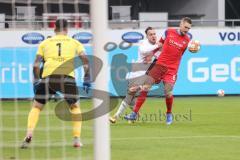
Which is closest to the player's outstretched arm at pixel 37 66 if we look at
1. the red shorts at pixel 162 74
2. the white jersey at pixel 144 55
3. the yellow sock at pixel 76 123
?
the yellow sock at pixel 76 123

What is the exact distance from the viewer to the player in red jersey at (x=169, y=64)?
15.0 m

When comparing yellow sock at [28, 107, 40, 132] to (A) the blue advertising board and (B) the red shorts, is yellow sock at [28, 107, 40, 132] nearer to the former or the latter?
(B) the red shorts

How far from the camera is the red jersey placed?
1502cm

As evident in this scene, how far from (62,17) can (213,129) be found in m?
4.59

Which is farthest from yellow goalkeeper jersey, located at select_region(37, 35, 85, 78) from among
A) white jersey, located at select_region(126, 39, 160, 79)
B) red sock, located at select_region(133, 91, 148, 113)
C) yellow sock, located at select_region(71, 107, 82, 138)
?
white jersey, located at select_region(126, 39, 160, 79)

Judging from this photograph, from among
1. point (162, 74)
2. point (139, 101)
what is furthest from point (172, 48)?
point (139, 101)

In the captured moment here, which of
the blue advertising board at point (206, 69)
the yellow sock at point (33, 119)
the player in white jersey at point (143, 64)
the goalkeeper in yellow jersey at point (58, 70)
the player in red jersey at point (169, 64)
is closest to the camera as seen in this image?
the yellow sock at point (33, 119)

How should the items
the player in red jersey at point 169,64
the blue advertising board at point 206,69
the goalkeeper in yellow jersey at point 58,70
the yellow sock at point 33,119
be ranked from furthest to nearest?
the blue advertising board at point 206,69
the player in red jersey at point 169,64
the goalkeeper in yellow jersey at point 58,70
the yellow sock at point 33,119

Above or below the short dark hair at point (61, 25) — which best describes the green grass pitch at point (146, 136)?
below

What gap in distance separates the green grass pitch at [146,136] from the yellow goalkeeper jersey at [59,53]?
3.94 feet

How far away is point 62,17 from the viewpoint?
36.8 ft

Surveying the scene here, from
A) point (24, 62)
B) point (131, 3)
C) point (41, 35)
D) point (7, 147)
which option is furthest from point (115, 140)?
point (131, 3)

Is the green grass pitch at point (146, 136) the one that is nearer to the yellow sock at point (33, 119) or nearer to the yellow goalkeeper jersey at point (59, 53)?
the yellow sock at point (33, 119)

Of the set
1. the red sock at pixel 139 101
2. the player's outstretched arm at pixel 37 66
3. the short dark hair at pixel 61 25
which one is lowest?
the red sock at pixel 139 101
